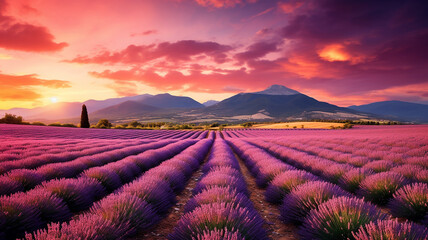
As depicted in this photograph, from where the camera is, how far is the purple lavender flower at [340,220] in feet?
6.56

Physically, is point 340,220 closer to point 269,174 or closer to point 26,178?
point 269,174

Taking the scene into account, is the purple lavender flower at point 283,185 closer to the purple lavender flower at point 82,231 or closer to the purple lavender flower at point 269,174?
the purple lavender flower at point 269,174

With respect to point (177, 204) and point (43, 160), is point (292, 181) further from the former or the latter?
point (43, 160)

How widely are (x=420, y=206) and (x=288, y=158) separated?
5.42 metres

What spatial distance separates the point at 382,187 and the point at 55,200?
559 cm

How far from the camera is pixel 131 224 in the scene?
96.4 inches

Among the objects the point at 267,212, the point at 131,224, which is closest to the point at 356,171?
the point at 267,212

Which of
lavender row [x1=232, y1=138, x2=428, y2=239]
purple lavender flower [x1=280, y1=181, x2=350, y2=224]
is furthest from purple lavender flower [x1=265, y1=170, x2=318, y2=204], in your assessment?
purple lavender flower [x1=280, y1=181, x2=350, y2=224]

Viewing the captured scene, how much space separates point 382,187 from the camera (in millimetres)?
3842

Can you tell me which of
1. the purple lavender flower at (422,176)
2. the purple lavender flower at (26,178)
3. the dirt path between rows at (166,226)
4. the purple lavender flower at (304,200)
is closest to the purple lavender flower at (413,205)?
the purple lavender flower at (304,200)

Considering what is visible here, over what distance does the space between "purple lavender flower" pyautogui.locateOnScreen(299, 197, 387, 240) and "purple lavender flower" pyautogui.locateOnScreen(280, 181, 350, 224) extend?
0.51m

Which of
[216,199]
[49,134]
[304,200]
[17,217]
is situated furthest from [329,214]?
[49,134]

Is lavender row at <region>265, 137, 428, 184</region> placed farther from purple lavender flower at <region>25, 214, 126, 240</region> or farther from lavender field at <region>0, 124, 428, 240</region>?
purple lavender flower at <region>25, 214, 126, 240</region>

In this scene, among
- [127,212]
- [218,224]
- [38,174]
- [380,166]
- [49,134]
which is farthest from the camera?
[49,134]
